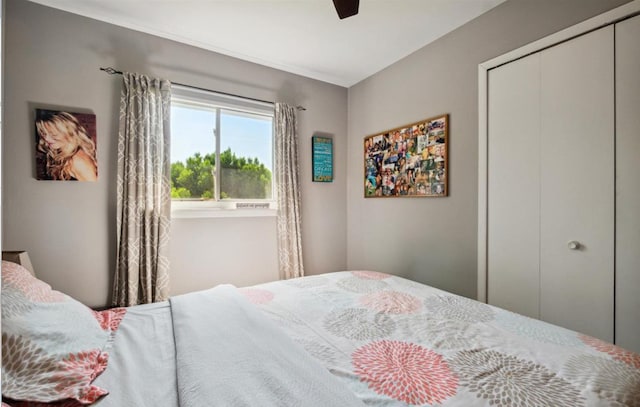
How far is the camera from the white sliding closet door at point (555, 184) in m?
1.84

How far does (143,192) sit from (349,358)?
1.98m

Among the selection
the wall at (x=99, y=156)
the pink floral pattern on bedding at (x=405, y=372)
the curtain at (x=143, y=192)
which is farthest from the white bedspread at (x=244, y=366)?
the wall at (x=99, y=156)

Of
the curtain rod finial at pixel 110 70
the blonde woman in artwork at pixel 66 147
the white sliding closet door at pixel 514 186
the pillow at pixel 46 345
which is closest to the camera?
the pillow at pixel 46 345

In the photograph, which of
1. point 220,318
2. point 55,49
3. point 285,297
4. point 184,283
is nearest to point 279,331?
point 220,318

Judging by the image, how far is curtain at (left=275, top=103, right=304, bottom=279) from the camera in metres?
3.13

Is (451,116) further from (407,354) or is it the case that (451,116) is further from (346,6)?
(407,354)

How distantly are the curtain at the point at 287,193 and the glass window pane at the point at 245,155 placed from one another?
0.15m

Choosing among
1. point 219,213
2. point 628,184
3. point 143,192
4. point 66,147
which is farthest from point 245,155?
point 628,184

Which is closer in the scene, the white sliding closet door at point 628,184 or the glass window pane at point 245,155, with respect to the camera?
the white sliding closet door at point 628,184

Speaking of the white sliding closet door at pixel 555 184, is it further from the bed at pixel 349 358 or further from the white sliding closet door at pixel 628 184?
the bed at pixel 349 358

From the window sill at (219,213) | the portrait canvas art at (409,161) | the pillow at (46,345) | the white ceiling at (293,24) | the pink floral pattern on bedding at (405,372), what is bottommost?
the pink floral pattern on bedding at (405,372)

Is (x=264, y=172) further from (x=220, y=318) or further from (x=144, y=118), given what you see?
(x=220, y=318)

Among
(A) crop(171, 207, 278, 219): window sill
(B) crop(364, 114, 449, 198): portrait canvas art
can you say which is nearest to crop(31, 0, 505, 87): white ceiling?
(B) crop(364, 114, 449, 198): portrait canvas art

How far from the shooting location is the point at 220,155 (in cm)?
300
